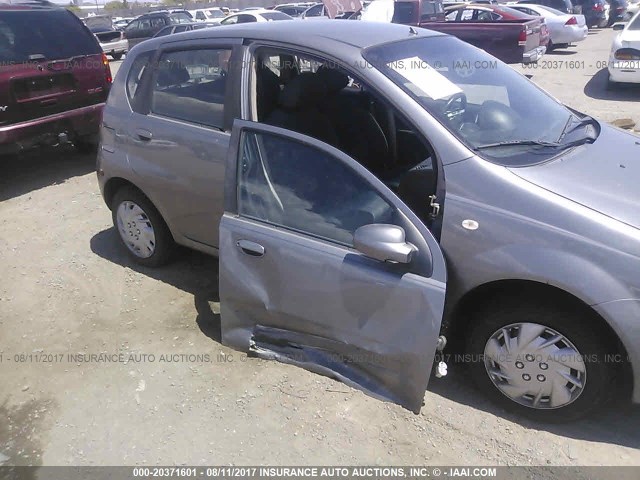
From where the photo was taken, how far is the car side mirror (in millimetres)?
2271

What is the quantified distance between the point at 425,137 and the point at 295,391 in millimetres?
1480

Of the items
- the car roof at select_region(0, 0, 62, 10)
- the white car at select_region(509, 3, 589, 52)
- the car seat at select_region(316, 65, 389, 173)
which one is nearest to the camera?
the car seat at select_region(316, 65, 389, 173)

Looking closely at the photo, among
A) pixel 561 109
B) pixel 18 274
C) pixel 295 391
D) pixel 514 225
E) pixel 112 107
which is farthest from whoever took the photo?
pixel 18 274

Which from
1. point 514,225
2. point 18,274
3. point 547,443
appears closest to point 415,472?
point 547,443

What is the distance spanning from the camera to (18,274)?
4285 millimetres

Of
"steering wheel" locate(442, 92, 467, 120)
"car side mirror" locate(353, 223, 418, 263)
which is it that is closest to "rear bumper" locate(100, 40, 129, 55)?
"steering wheel" locate(442, 92, 467, 120)

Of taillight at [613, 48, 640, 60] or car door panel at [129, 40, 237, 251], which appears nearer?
car door panel at [129, 40, 237, 251]

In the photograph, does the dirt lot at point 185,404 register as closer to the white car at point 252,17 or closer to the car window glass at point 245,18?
the white car at point 252,17

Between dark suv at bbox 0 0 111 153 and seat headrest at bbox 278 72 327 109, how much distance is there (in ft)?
12.3

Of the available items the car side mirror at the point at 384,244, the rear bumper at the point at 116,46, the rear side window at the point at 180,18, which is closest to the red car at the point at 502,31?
the car side mirror at the point at 384,244

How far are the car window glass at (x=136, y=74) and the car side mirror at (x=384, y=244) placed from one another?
229cm

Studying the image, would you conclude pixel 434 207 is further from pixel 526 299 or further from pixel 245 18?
pixel 245 18

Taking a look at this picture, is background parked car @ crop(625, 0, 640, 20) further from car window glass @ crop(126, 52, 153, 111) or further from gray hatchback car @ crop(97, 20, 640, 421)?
car window glass @ crop(126, 52, 153, 111)

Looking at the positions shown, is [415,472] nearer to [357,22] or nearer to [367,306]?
[367,306]
